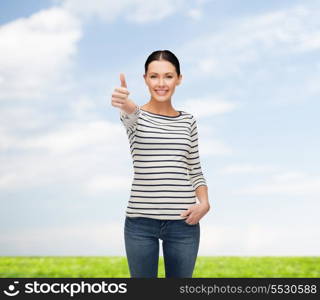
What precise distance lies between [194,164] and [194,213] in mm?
393

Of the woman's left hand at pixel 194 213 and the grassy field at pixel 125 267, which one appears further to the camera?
the grassy field at pixel 125 267

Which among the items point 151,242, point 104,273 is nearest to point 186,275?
point 151,242

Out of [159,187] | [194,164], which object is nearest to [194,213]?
[159,187]

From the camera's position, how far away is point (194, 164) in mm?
3654

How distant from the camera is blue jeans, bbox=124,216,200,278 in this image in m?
3.34

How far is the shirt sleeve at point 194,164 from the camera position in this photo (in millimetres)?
3645

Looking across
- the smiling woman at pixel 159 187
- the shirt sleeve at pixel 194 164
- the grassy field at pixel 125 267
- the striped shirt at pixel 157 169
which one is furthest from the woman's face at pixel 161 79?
the grassy field at pixel 125 267

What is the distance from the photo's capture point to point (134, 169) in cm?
348

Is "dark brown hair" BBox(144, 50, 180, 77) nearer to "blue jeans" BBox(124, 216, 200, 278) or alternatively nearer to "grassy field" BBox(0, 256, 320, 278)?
"blue jeans" BBox(124, 216, 200, 278)

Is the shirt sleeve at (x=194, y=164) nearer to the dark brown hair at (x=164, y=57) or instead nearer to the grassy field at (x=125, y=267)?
the dark brown hair at (x=164, y=57)

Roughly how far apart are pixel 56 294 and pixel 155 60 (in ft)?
5.88

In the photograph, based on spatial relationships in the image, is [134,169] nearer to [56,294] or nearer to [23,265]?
[56,294]

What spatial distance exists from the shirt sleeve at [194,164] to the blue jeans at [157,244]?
340 millimetres

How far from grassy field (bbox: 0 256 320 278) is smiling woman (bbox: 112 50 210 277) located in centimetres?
401
